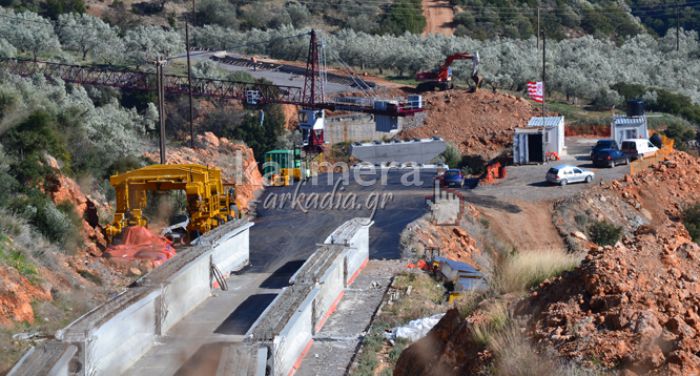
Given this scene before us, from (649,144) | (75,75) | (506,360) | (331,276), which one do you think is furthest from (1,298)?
(75,75)

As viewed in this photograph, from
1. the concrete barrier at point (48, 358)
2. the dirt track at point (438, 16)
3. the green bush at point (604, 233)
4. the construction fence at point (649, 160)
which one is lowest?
the green bush at point (604, 233)

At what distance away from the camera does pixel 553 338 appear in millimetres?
10070

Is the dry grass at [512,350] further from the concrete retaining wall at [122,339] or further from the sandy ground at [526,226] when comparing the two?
the sandy ground at [526,226]

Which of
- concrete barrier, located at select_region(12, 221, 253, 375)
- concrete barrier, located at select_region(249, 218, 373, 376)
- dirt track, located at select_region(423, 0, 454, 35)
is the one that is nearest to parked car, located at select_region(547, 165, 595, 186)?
concrete barrier, located at select_region(249, 218, 373, 376)

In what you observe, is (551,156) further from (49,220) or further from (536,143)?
(49,220)

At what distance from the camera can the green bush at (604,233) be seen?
3688cm

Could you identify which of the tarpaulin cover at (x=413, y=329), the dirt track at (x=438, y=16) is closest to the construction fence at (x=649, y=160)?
the tarpaulin cover at (x=413, y=329)

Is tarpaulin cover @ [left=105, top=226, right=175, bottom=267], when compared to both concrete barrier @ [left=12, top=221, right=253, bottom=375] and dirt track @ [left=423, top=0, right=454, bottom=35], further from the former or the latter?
dirt track @ [left=423, top=0, right=454, bottom=35]

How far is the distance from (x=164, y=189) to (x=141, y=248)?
115 inches

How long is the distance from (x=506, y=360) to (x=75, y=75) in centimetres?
5076

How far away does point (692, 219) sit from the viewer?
121 ft

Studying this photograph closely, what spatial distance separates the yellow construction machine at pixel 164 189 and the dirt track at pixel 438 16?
7850cm

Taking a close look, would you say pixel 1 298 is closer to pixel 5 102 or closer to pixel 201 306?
pixel 201 306

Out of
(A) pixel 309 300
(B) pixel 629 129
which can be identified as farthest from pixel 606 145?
(A) pixel 309 300
